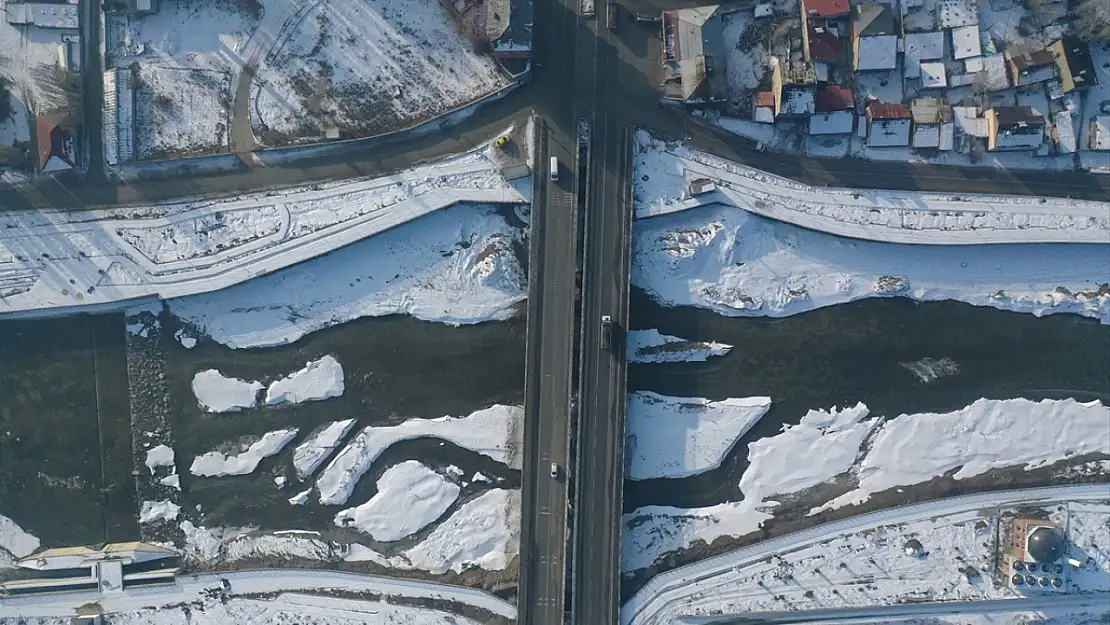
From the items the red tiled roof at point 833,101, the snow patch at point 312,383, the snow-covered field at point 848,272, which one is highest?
the red tiled roof at point 833,101

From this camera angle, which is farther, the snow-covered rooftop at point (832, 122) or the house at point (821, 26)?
the snow-covered rooftop at point (832, 122)

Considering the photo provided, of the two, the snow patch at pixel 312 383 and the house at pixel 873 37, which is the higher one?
the house at pixel 873 37

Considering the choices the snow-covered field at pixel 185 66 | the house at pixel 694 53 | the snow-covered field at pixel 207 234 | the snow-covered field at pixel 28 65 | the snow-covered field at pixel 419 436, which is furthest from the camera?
the snow-covered field at pixel 419 436

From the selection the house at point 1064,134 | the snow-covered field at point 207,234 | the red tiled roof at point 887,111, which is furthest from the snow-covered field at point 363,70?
the house at point 1064,134

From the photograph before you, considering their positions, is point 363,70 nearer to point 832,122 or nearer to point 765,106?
point 765,106

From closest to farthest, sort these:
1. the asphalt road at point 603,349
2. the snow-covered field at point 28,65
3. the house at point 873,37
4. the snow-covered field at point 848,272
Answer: the house at point 873,37 → the asphalt road at point 603,349 → the snow-covered field at point 28,65 → the snow-covered field at point 848,272

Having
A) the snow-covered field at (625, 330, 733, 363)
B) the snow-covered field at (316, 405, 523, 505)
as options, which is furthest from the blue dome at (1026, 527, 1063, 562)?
the snow-covered field at (316, 405, 523, 505)

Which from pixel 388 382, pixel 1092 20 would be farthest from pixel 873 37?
pixel 388 382

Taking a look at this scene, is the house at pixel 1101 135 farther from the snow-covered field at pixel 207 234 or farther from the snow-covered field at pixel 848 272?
the snow-covered field at pixel 207 234
